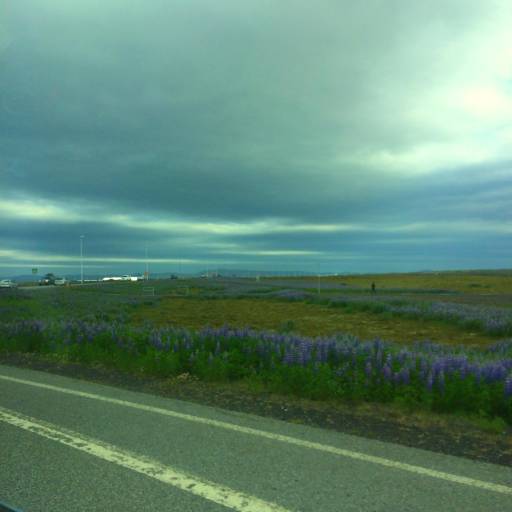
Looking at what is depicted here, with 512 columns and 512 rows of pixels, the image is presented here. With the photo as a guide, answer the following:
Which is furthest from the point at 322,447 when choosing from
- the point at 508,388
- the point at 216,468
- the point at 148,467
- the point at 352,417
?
the point at 508,388

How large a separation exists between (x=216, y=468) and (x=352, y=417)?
2.40m

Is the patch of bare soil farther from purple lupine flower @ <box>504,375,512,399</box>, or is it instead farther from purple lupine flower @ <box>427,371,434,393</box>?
purple lupine flower @ <box>504,375,512,399</box>

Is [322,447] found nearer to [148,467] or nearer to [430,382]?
[148,467]

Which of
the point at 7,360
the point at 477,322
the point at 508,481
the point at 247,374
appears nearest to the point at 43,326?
the point at 7,360

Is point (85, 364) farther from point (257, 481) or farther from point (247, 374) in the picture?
point (257, 481)

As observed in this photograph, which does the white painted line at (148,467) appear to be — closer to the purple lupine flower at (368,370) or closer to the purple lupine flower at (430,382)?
the purple lupine flower at (430,382)

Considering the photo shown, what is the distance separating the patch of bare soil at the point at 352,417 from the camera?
202 inches

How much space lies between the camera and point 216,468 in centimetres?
440

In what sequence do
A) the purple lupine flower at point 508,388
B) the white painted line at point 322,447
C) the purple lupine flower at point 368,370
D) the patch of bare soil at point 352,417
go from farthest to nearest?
the purple lupine flower at point 368,370, the purple lupine flower at point 508,388, the patch of bare soil at point 352,417, the white painted line at point 322,447

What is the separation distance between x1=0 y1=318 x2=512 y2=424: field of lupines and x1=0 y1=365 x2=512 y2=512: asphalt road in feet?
5.80

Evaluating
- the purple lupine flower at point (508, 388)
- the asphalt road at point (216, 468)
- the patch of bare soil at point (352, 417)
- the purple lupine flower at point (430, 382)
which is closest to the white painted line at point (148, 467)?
the asphalt road at point (216, 468)

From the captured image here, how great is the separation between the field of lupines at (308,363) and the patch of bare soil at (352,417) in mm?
339

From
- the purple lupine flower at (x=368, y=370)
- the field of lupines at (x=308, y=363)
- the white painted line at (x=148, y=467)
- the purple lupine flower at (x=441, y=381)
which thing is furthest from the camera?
the purple lupine flower at (x=368, y=370)

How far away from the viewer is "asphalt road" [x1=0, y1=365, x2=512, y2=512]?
374 cm
